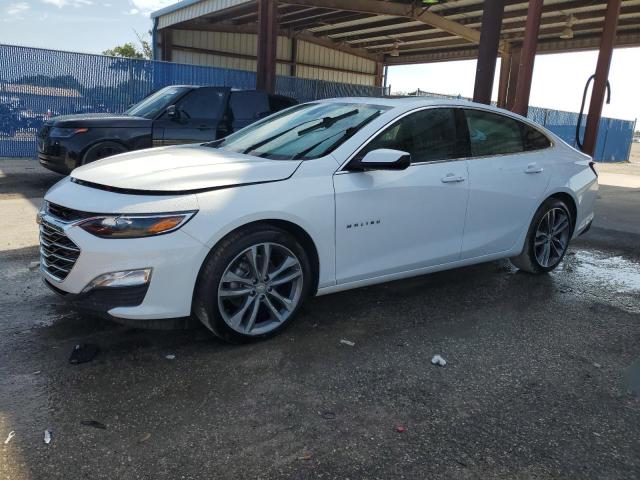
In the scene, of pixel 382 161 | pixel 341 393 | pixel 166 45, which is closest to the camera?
pixel 341 393

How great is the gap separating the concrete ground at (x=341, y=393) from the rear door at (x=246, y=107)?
5174 millimetres

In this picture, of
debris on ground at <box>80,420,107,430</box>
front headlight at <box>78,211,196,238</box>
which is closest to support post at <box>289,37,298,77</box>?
front headlight at <box>78,211,196,238</box>

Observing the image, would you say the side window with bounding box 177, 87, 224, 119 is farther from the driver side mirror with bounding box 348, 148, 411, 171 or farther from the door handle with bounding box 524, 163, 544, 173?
the driver side mirror with bounding box 348, 148, 411, 171

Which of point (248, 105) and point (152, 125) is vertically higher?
point (248, 105)

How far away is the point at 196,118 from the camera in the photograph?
8.68 m

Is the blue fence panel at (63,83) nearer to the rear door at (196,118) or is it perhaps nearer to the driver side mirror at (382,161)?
the rear door at (196,118)

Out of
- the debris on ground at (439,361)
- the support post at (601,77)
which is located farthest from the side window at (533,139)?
the support post at (601,77)

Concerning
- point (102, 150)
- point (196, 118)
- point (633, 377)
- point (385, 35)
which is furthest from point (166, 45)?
point (633, 377)

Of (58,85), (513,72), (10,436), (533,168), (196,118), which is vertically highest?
(513,72)

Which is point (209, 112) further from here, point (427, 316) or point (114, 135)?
point (427, 316)

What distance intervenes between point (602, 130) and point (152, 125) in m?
24.4

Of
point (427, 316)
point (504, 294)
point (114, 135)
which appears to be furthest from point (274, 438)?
point (114, 135)

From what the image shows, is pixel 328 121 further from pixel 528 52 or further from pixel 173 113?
pixel 528 52

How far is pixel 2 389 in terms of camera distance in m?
2.79
